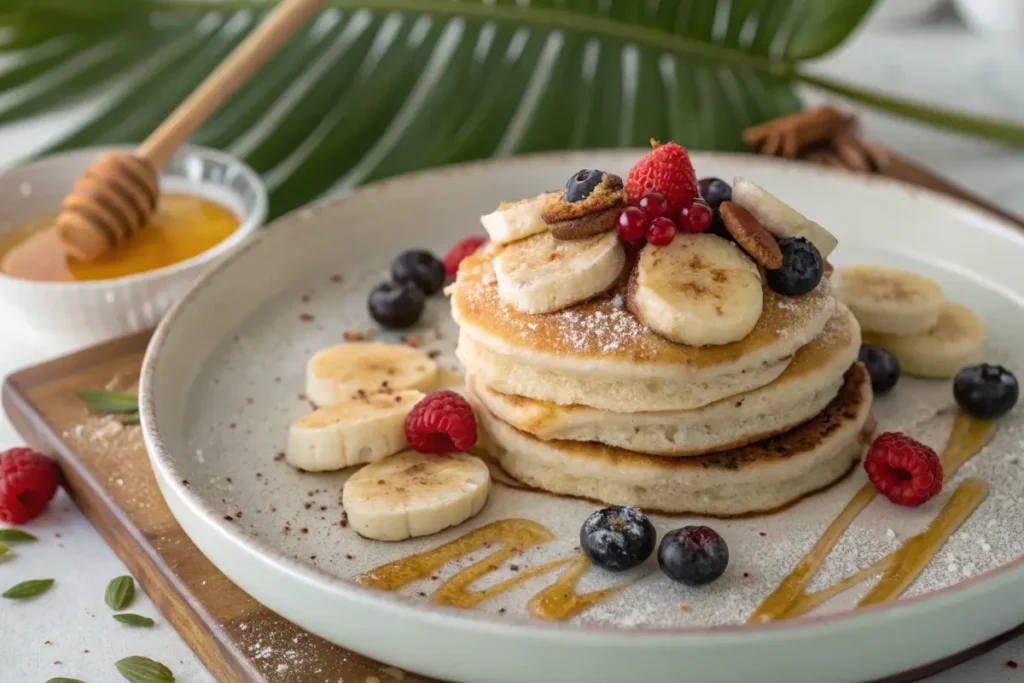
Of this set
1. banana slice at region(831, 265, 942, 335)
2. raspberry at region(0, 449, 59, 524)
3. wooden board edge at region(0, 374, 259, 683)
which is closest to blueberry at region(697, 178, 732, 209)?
banana slice at region(831, 265, 942, 335)

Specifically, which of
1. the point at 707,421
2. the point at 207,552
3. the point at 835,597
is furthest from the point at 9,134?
the point at 835,597

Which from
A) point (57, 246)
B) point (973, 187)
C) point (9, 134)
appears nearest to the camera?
point (57, 246)

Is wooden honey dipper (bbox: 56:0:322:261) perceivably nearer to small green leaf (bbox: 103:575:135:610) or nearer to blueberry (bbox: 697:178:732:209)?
small green leaf (bbox: 103:575:135:610)

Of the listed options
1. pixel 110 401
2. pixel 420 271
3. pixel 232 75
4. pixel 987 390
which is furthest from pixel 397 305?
pixel 987 390

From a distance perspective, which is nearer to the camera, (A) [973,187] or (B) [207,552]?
(B) [207,552]

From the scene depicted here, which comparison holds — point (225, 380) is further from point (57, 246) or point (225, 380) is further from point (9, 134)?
point (9, 134)

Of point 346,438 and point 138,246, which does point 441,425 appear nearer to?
point 346,438

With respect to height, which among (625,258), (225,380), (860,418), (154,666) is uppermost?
(625,258)

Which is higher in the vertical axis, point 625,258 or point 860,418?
point 625,258
